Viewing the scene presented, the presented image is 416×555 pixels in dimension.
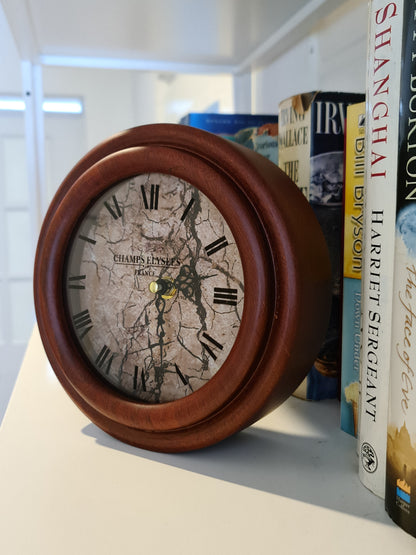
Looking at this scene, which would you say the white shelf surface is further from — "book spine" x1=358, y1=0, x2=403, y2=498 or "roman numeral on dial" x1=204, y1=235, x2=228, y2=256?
"roman numeral on dial" x1=204, y1=235, x2=228, y2=256

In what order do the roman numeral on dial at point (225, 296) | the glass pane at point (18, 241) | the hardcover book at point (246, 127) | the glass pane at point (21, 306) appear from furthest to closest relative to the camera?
the glass pane at point (18, 241) < the glass pane at point (21, 306) < the hardcover book at point (246, 127) < the roman numeral on dial at point (225, 296)

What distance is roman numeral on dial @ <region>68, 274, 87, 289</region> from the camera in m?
0.53

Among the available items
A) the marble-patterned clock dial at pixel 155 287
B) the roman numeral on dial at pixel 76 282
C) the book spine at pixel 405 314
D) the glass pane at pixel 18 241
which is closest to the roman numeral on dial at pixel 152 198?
the marble-patterned clock dial at pixel 155 287

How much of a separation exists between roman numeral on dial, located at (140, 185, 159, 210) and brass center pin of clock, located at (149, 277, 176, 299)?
0.22 feet

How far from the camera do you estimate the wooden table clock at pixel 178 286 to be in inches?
16.1

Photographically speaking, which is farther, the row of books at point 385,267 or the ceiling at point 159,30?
the ceiling at point 159,30

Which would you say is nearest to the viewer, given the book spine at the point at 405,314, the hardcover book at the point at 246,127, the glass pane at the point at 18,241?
the book spine at the point at 405,314

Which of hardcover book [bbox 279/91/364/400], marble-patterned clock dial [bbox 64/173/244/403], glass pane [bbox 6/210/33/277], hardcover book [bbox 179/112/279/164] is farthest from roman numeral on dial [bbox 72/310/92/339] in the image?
glass pane [bbox 6/210/33/277]

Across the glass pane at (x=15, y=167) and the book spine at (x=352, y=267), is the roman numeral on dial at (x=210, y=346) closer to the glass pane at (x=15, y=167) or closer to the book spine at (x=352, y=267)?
the book spine at (x=352, y=267)

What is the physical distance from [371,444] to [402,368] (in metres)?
0.08

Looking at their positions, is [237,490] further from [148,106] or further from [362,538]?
[148,106]

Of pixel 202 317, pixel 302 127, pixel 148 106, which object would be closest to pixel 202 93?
pixel 148 106

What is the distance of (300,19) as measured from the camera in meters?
0.82

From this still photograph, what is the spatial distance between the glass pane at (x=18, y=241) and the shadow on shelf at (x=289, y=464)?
3.17m
